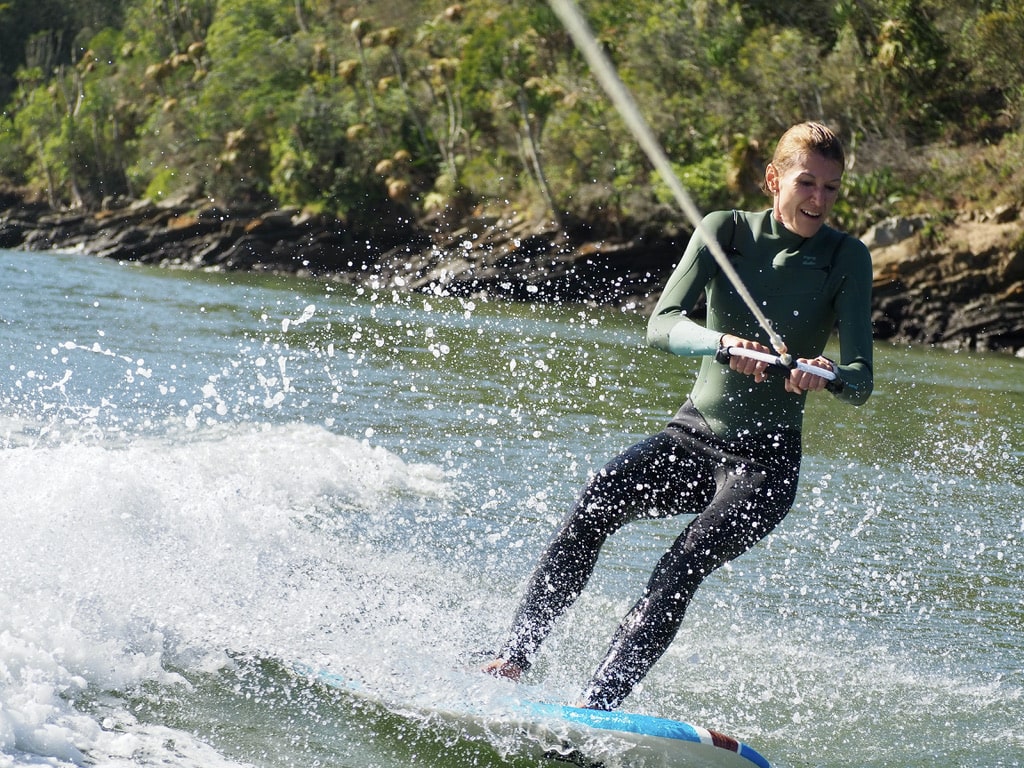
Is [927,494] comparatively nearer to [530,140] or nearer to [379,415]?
[379,415]

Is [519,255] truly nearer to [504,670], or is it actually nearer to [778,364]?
[504,670]

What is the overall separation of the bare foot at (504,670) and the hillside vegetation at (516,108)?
29427 millimetres

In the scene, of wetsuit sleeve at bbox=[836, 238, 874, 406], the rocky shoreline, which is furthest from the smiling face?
the rocky shoreline

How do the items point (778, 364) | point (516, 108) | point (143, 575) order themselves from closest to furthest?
1. point (778, 364)
2. point (143, 575)
3. point (516, 108)

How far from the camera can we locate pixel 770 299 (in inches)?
184

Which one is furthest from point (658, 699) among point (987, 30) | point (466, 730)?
point (987, 30)

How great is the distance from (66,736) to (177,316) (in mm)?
20145

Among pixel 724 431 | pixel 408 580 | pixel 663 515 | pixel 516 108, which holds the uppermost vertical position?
pixel 516 108

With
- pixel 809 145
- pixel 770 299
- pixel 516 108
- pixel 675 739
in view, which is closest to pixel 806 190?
pixel 809 145

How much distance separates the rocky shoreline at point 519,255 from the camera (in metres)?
30.4

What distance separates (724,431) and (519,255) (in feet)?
129

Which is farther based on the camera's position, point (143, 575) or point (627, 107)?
point (143, 575)

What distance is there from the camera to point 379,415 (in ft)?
40.4

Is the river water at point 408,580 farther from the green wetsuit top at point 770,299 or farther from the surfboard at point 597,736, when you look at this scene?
the green wetsuit top at point 770,299
